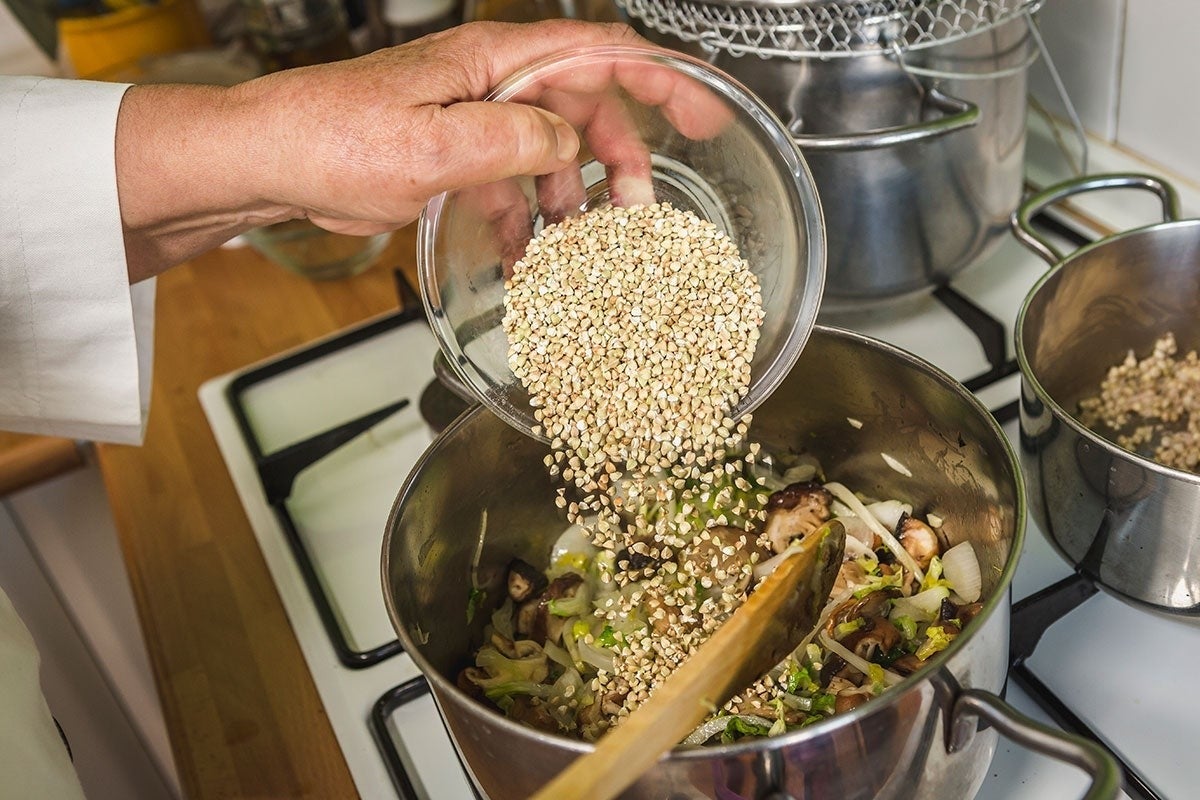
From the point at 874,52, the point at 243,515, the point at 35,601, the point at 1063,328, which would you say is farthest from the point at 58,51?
the point at 1063,328

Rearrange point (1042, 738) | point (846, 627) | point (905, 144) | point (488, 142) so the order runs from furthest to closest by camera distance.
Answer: point (905, 144)
point (846, 627)
point (488, 142)
point (1042, 738)

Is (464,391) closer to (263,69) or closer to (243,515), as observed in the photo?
(243,515)

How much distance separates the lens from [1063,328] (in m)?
0.89

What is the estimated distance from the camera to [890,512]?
0.86 meters

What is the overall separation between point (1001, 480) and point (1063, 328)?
25 centimetres

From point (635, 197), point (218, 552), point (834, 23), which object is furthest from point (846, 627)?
point (218, 552)

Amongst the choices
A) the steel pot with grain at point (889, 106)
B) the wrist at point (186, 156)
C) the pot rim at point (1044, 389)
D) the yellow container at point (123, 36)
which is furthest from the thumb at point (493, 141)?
the yellow container at point (123, 36)

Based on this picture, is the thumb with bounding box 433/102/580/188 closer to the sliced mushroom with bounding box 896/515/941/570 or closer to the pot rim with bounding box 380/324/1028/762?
the pot rim with bounding box 380/324/1028/762

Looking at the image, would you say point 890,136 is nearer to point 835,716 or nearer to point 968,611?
point 968,611

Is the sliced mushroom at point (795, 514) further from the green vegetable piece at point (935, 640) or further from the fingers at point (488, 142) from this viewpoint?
the fingers at point (488, 142)

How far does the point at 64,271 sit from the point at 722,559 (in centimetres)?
52

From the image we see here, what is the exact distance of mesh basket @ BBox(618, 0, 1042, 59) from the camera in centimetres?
82

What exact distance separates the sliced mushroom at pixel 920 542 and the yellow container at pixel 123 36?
3.72 feet

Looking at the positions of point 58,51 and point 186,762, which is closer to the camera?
point 186,762
